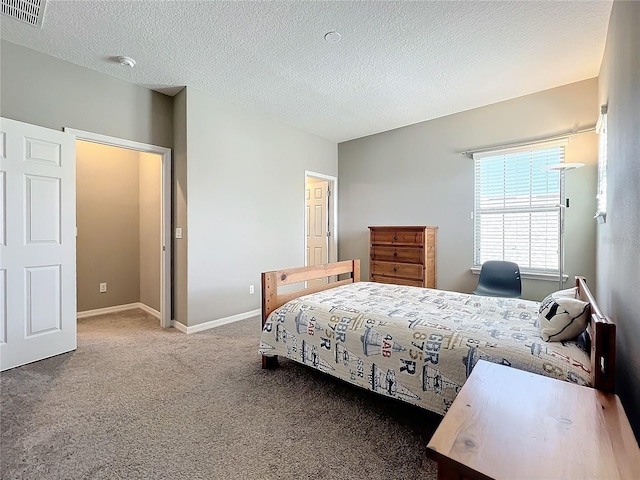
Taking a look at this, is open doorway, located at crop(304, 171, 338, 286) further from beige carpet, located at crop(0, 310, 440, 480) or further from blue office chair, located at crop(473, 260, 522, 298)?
beige carpet, located at crop(0, 310, 440, 480)

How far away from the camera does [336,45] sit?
99.8 inches

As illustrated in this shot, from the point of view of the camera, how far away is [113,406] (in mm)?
1954

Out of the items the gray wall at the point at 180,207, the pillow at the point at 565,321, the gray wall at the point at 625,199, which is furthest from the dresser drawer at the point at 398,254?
the gray wall at the point at 180,207

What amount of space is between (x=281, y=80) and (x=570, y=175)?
322 centimetres

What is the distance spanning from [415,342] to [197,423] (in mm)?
1359

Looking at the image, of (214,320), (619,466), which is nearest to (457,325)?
(619,466)

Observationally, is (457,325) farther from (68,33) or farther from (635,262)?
(68,33)

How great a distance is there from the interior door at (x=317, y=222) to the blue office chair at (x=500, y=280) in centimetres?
252

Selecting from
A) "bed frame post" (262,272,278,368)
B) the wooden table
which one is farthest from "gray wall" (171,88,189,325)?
the wooden table

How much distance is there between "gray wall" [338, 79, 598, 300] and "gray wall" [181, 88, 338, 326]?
96cm

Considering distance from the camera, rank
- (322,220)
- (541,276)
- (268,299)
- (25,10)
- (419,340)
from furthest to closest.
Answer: (322,220) → (541,276) → (268,299) → (25,10) → (419,340)

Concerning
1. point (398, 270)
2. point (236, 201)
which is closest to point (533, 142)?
point (398, 270)

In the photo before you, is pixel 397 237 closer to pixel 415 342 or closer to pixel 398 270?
pixel 398 270

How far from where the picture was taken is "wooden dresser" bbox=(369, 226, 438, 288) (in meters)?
3.88
